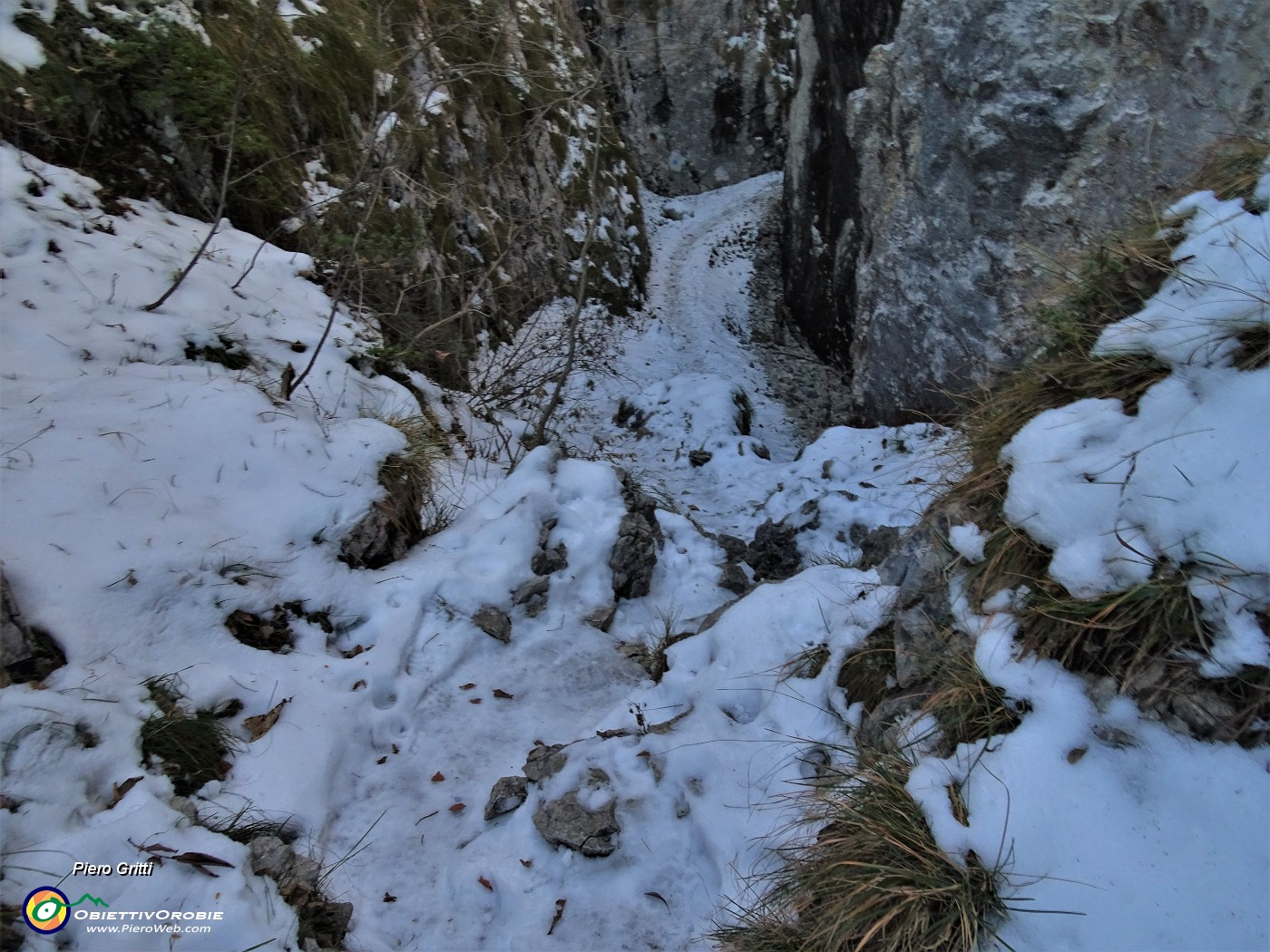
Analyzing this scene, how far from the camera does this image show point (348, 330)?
19.3 ft

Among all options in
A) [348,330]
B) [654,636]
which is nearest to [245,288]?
[348,330]

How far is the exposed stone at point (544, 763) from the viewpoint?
3.16 meters

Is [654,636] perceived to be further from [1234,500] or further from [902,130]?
[902,130]

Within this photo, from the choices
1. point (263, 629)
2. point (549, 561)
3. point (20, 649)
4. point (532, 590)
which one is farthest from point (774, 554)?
point (20, 649)

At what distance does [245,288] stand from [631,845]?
499 centimetres

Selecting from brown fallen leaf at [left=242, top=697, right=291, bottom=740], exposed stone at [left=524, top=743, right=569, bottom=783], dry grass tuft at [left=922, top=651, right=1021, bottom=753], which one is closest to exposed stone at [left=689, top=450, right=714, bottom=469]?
exposed stone at [left=524, top=743, right=569, bottom=783]

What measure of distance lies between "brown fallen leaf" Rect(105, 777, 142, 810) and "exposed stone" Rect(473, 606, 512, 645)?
6.15 ft

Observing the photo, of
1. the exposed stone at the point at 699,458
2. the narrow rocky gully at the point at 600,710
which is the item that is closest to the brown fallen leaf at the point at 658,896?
the narrow rocky gully at the point at 600,710

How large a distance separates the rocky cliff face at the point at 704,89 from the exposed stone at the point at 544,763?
21.5 meters

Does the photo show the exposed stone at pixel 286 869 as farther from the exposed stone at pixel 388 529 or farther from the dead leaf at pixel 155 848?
the exposed stone at pixel 388 529

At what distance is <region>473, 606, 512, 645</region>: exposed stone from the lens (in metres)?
4.18

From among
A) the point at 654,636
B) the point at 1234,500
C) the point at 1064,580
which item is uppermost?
the point at 1234,500

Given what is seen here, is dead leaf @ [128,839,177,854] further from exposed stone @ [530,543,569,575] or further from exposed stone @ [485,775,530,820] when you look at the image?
exposed stone @ [530,543,569,575]

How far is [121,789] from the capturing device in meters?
2.51
